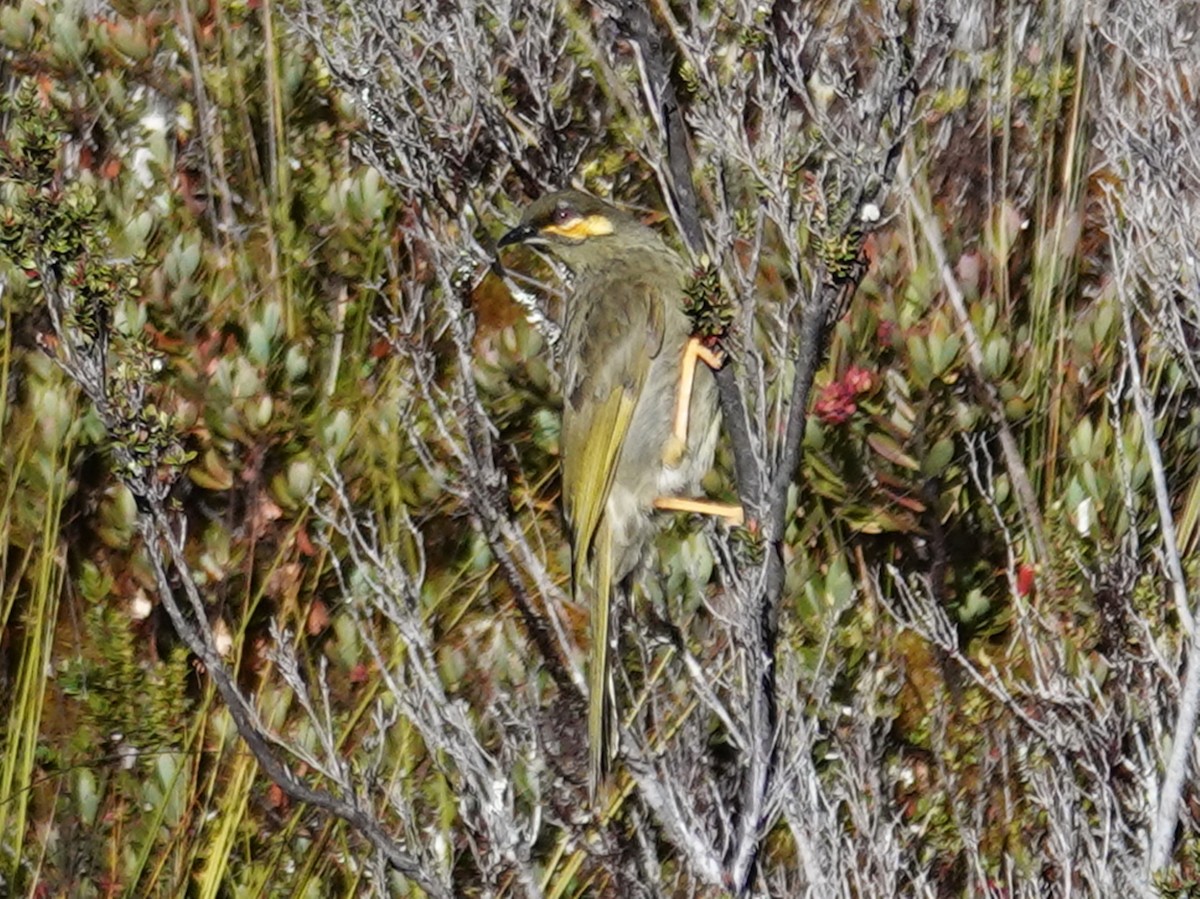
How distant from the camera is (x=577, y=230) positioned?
16.8 ft

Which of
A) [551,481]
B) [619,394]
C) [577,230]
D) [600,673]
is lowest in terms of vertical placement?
[551,481]

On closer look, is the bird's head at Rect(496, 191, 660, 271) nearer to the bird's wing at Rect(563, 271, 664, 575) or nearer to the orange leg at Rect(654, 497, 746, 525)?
the bird's wing at Rect(563, 271, 664, 575)

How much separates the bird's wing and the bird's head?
0.15 metres

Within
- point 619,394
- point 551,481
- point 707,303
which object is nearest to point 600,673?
point 619,394

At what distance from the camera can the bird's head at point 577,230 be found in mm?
5074

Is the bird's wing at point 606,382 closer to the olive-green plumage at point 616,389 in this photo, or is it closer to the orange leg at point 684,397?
the olive-green plumage at point 616,389

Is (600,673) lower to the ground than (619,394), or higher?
lower

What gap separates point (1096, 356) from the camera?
217 inches

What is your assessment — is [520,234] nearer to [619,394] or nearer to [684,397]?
[619,394]

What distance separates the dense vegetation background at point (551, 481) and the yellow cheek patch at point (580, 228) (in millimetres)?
232

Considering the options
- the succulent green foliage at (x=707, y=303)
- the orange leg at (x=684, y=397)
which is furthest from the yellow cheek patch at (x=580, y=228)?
the succulent green foliage at (x=707, y=303)

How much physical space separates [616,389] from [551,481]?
84 cm

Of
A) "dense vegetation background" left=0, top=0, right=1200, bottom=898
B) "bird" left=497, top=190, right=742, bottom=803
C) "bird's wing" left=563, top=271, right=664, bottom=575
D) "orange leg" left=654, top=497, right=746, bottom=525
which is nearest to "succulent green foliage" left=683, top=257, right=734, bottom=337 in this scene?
"dense vegetation background" left=0, top=0, right=1200, bottom=898

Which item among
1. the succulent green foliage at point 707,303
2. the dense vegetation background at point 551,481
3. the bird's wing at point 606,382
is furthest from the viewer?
the bird's wing at point 606,382
